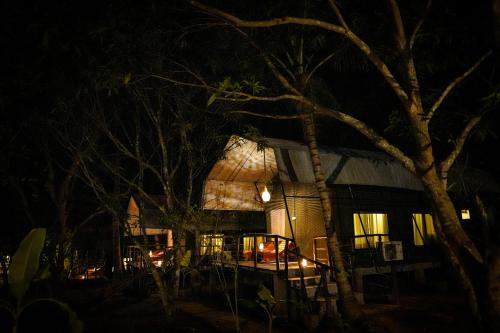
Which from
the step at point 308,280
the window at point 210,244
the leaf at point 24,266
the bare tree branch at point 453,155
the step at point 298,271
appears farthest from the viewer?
the window at point 210,244

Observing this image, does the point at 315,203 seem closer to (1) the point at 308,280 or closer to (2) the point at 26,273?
(1) the point at 308,280

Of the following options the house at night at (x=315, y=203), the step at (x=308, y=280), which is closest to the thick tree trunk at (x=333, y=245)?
the step at (x=308, y=280)

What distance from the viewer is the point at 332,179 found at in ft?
42.8

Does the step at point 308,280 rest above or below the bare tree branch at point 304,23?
below

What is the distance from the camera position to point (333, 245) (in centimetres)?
902

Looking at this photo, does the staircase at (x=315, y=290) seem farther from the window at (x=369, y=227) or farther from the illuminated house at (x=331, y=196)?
the window at (x=369, y=227)

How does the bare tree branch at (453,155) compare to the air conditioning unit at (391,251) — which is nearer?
the bare tree branch at (453,155)

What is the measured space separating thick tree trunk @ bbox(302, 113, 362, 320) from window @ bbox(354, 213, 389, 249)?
484 cm

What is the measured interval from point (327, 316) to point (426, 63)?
5.77 meters

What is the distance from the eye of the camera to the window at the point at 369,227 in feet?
45.4

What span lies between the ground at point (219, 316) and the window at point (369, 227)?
254cm

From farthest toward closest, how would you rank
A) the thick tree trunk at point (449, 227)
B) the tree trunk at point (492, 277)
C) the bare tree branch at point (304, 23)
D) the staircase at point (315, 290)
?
1. the staircase at point (315, 290)
2. the bare tree branch at point (304, 23)
3. the thick tree trunk at point (449, 227)
4. the tree trunk at point (492, 277)

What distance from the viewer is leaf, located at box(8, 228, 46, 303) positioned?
4777 mm

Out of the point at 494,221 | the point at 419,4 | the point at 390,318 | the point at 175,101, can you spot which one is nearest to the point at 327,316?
the point at 390,318
